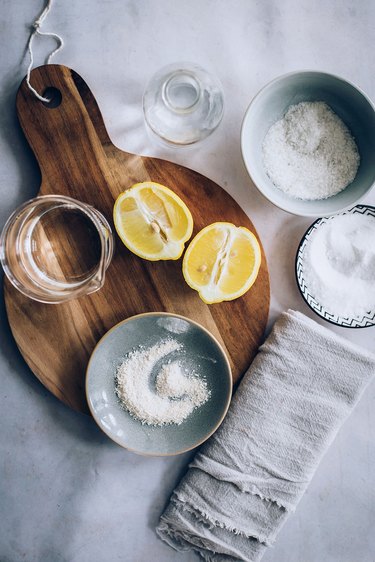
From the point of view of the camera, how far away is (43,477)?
95 centimetres

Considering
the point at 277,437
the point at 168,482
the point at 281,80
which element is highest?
the point at 281,80

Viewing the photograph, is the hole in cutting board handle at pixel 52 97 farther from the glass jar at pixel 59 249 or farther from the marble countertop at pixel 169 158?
the glass jar at pixel 59 249

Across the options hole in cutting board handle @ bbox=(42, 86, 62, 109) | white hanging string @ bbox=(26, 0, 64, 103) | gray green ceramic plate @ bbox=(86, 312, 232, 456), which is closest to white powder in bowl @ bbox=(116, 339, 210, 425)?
gray green ceramic plate @ bbox=(86, 312, 232, 456)

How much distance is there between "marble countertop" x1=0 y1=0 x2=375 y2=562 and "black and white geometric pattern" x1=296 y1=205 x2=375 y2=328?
4 cm

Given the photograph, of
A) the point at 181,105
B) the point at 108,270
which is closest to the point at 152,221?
the point at 108,270

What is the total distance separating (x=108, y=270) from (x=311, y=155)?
420mm

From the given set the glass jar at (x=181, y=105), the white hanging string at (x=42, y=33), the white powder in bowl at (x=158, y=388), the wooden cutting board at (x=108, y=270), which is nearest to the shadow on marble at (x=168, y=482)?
the white powder in bowl at (x=158, y=388)

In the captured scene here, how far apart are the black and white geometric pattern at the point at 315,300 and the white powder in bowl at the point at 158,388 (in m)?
0.25

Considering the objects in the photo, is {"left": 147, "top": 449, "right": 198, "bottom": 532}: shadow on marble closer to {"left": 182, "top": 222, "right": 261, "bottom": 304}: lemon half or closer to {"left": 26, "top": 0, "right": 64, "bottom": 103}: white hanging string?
{"left": 182, "top": 222, "right": 261, "bottom": 304}: lemon half

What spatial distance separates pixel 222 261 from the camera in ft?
2.70

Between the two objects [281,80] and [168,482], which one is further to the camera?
[168,482]

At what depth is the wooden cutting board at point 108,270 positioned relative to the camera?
86 centimetres

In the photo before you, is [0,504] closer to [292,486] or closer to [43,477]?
[43,477]

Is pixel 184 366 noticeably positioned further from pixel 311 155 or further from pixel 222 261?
pixel 311 155
